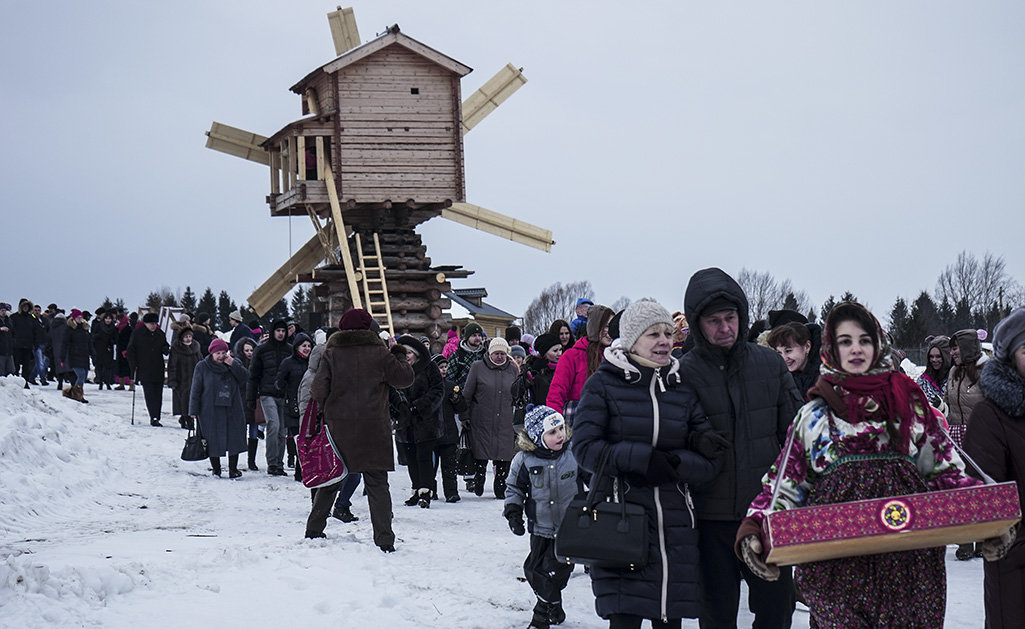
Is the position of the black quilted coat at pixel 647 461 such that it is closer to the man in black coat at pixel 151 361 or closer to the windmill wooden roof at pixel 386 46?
the man in black coat at pixel 151 361

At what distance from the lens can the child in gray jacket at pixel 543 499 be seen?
664 centimetres

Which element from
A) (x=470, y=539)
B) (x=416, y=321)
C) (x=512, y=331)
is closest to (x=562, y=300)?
(x=416, y=321)

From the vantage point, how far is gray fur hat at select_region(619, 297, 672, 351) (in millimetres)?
5020

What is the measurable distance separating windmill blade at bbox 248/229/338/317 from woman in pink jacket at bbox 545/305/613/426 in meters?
21.9

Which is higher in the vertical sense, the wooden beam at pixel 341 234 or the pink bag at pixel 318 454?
the wooden beam at pixel 341 234

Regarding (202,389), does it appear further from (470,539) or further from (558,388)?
(558,388)

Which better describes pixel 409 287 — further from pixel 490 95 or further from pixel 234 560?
pixel 234 560

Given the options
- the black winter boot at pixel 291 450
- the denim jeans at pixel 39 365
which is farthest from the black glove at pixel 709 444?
the denim jeans at pixel 39 365

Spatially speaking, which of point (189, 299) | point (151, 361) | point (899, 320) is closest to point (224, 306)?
point (189, 299)

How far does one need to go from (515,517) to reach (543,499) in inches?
10.8

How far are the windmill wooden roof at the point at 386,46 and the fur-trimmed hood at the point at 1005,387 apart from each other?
896 inches

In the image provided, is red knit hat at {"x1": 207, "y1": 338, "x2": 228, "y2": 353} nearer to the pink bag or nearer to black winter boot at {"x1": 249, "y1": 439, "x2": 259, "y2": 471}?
black winter boot at {"x1": 249, "y1": 439, "x2": 259, "y2": 471}

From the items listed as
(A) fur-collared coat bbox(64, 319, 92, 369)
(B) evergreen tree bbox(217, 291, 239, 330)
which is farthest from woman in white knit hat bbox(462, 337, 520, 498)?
(B) evergreen tree bbox(217, 291, 239, 330)

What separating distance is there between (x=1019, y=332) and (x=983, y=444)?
49 centimetres
